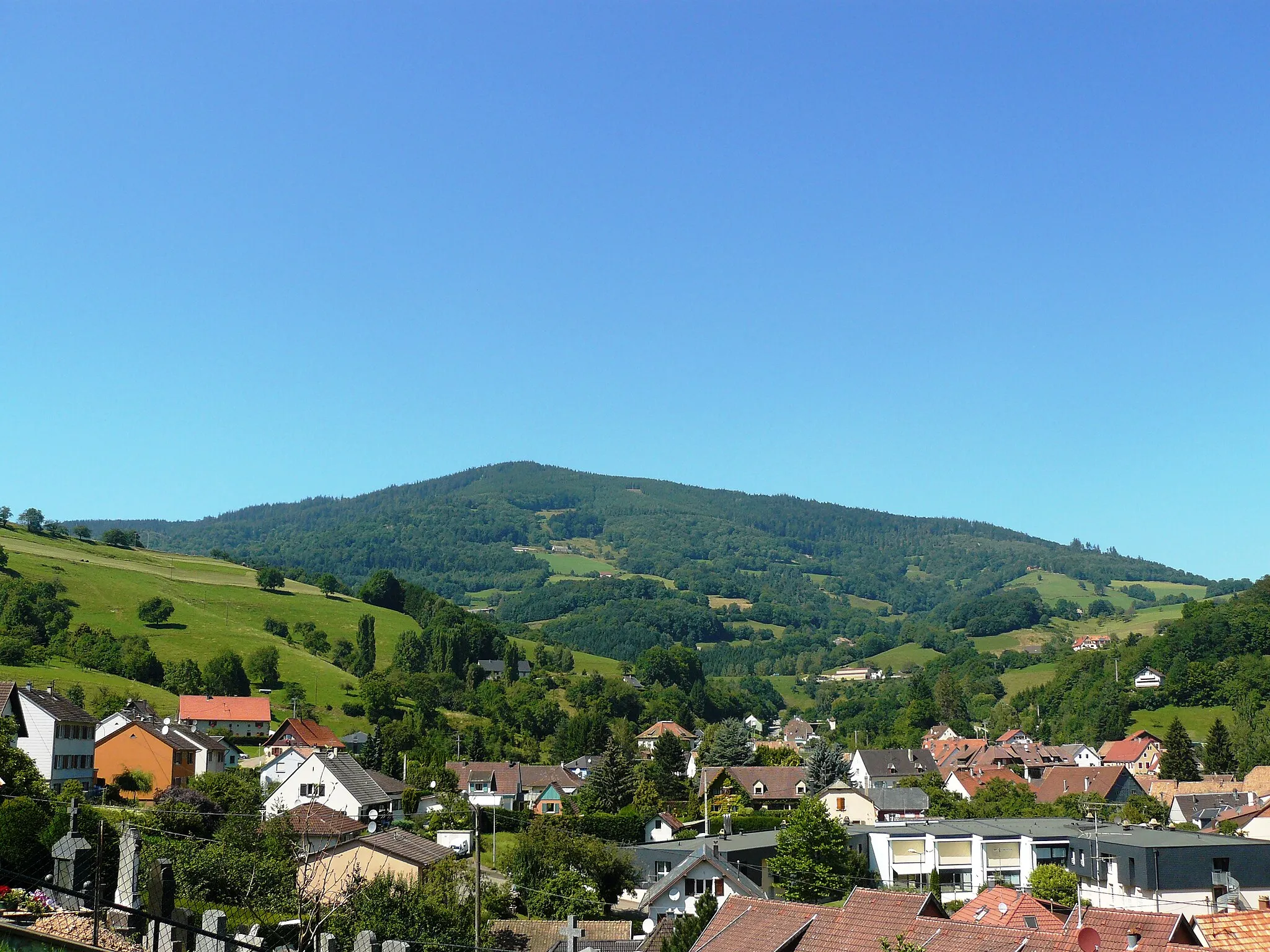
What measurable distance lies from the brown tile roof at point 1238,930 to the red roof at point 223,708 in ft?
298

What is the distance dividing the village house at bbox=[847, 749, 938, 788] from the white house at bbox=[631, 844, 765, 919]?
223 feet

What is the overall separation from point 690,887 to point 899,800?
41573 millimetres

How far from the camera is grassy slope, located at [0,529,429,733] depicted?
125 m

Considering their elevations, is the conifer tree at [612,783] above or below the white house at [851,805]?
above

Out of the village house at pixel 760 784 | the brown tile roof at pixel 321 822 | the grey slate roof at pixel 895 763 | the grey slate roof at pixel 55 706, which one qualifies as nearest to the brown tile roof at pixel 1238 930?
the brown tile roof at pixel 321 822

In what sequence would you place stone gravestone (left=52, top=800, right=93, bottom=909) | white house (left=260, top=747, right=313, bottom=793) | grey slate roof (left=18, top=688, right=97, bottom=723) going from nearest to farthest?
A: stone gravestone (left=52, top=800, right=93, bottom=909) < grey slate roof (left=18, top=688, right=97, bottom=723) < white house (left=260, top=747, right=313, bottom=793)

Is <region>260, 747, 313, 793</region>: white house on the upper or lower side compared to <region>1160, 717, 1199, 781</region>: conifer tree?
upper

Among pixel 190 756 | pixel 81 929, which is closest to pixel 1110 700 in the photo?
pixel 190 756

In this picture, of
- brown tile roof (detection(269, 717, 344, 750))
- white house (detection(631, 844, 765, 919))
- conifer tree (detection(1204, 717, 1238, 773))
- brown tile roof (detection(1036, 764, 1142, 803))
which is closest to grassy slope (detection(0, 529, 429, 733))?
brown tile roof (detection(269, 717, 344, 750))

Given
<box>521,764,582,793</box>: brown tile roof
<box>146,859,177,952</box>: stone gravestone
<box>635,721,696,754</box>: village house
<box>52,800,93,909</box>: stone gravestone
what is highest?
<box>146,859,177,952</box>: stone gravestone

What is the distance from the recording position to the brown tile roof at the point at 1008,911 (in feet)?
99.7

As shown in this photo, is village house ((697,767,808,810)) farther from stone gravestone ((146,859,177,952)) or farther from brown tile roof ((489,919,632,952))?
stone gravestone ((146,859,177,952))

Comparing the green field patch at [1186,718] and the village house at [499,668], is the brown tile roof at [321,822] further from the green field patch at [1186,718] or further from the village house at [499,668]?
the green field patch at [1186,718]

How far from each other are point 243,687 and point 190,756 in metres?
45.3
